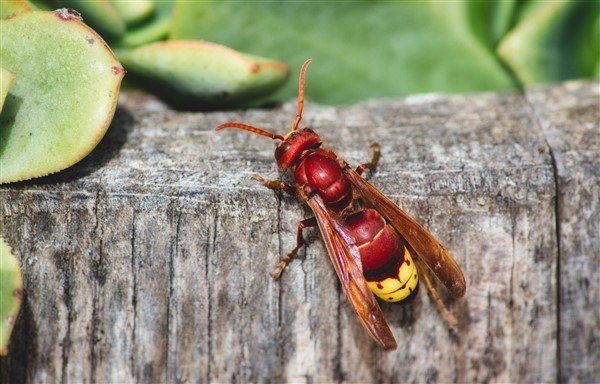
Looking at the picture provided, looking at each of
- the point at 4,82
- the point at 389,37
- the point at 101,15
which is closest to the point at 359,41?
the point at 389,37

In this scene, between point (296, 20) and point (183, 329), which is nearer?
point (183, 329)

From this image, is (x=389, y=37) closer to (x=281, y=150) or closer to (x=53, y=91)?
(x=281, y=150)

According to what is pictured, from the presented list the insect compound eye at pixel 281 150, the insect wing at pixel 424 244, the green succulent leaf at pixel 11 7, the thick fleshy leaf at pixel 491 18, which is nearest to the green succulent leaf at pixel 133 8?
the green succulent leaf at pixel 11 7

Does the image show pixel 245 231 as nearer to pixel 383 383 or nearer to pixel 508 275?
pixel 383 383

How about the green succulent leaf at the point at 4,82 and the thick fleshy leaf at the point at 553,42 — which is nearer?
the green succulent leaf at the point at 4,82

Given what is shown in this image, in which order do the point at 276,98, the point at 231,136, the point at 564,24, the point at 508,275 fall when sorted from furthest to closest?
the point at 276,98
the point at 564,24
the point at 231,136
the point at 508,275

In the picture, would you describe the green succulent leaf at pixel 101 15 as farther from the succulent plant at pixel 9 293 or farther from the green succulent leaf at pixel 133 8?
the succulent plant at pixel 9 293

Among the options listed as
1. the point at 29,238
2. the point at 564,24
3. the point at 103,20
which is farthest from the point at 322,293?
the point at 564,24
